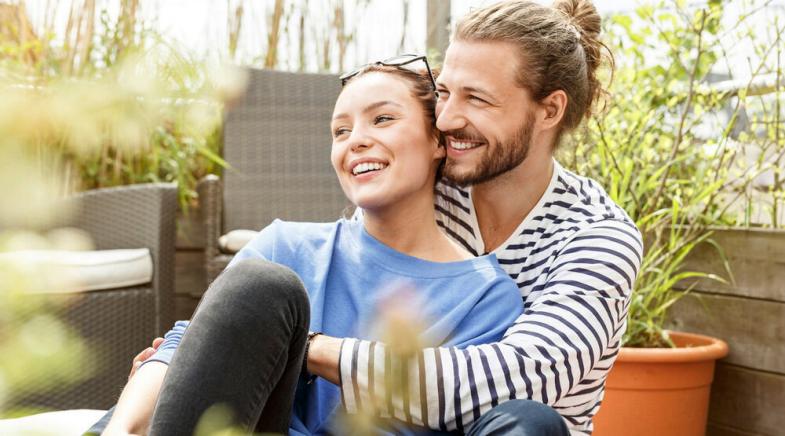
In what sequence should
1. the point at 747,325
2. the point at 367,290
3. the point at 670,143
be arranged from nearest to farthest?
the point at 367,290, the point at 747,325, the point at 670,143

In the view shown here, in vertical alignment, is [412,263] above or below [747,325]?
above

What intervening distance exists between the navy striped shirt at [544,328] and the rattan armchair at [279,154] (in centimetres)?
197

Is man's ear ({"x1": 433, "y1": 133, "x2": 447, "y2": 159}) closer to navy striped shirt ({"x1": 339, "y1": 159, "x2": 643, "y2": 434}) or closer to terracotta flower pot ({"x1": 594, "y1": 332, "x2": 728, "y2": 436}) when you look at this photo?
navy striped shirt ({"x1": 339, "y1": 159, "x2": 643, "y2": 434})

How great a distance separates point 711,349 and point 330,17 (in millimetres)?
2432

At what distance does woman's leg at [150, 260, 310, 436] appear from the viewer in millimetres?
927

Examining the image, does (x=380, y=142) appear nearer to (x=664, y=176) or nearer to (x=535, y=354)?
(x=535, y=354)

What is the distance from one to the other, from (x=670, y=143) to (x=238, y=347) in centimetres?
223

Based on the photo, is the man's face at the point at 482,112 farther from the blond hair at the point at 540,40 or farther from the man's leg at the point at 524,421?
the man's leg at the point at 524,421

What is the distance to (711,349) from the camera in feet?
7.64

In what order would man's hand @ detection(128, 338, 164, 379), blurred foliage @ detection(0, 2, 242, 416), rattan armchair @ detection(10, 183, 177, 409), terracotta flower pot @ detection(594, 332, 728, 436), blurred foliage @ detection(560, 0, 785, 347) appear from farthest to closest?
rattan armchair @ detection(10, 183, 177, 409) → blurred foliage @ detection(560, 0, 785, 347) → terracotta flower pot @ detection(594, 332, 728, 436) → man's hand @ detection(128, 338, 164, 379) → blurred foliage @ detection(0, 2, 242, 416)

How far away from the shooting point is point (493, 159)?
5.22 ft

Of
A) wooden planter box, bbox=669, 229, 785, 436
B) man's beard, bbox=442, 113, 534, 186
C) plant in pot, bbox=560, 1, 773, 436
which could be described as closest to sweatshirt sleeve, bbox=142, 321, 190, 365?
man's beard, bbox=442, 113, 534, 186

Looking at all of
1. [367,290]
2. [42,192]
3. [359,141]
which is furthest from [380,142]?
[42,192]

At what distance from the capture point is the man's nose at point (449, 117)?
1.54m
